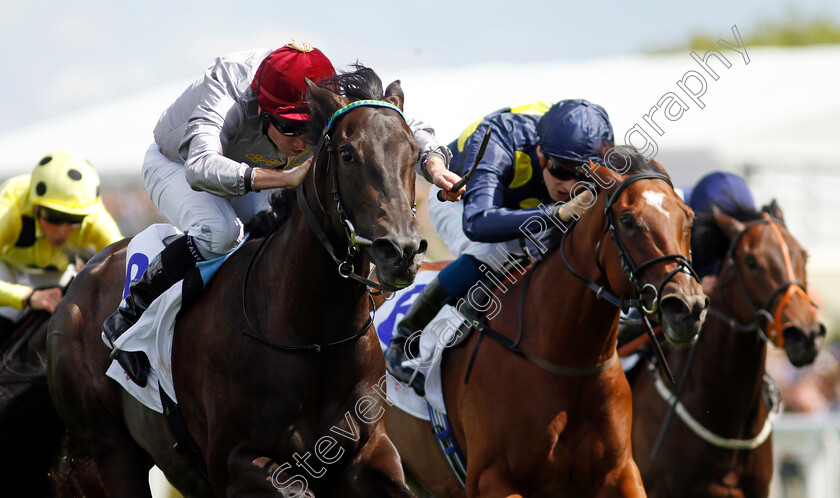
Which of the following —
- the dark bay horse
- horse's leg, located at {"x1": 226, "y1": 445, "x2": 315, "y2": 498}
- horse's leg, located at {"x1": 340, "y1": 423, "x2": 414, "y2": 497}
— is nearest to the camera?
horse's leg, located at {"x1": 226, "y1": 445, "x2": 315, "y2": 498}

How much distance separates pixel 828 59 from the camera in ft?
48.8

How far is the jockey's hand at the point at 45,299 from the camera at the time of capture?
5.94m

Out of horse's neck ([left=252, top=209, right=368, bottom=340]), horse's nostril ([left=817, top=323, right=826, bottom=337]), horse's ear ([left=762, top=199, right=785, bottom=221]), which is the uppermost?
horse's neck ([left=252, top=209, right=368, bottom=340])

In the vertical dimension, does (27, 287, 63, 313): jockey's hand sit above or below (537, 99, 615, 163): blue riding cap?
below

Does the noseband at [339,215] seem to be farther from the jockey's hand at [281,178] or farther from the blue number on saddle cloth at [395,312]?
the blue number on saddle cloth at [395,312]

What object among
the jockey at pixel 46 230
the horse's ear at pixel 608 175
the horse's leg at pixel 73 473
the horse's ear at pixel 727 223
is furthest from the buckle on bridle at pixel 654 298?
the jockey at pixel 46 230

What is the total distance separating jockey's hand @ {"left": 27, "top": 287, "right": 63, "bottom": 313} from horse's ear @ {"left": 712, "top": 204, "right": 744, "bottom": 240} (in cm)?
384

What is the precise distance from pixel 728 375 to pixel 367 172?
3.08 m

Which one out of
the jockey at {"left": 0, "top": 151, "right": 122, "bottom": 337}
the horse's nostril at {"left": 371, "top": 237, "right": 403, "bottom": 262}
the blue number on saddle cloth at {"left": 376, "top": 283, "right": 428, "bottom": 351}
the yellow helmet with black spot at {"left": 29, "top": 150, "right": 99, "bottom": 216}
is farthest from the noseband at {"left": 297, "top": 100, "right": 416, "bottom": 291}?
the yellow helmet with black spot at {"left": 29, "top": 150, "right": 99, "bottom": 216}

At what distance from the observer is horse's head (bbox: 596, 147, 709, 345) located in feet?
11.5

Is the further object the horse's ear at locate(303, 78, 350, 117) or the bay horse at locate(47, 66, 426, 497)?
the horse's ear at locate(303, 78, 350, 117)

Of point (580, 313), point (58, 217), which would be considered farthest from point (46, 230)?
point (580, 313)

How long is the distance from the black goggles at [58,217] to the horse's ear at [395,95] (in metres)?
3.47

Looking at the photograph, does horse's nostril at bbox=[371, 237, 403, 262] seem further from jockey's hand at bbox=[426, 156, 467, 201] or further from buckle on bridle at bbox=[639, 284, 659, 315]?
buckle on bridle at bbox=[639, 284, 659, 315]
